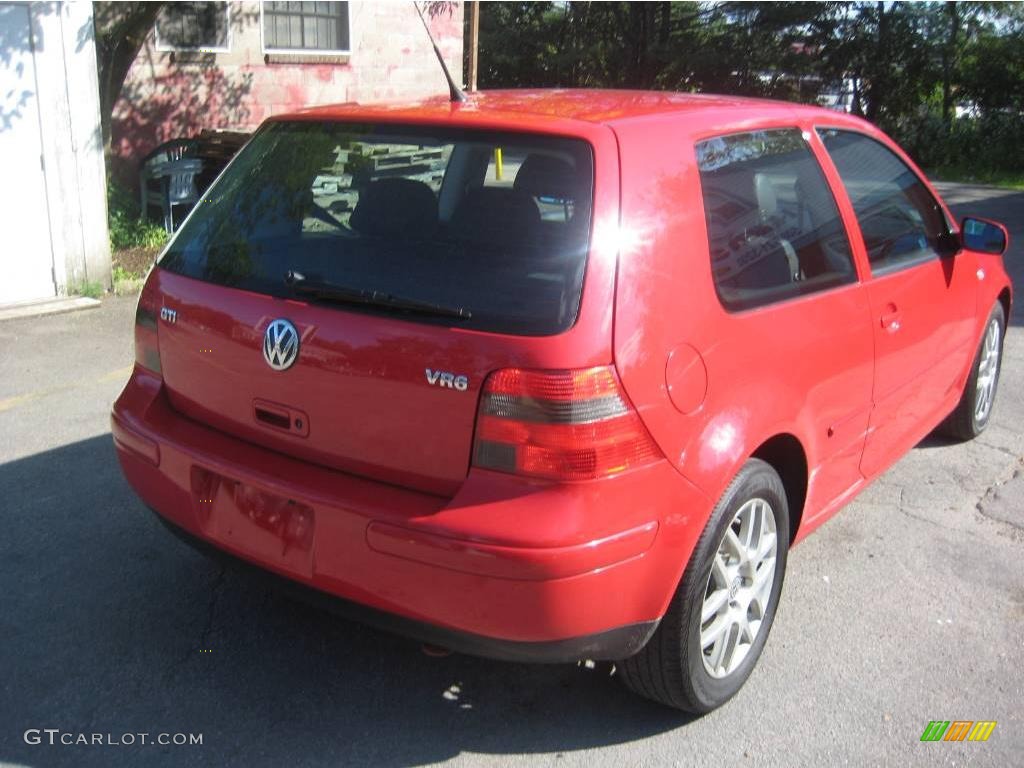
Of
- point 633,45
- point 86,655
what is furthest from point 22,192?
point 633,45

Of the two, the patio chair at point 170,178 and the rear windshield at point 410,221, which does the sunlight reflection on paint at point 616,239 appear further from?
the patio chair at point 170,178

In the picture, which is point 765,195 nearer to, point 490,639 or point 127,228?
point 490,639

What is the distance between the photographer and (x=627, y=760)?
9.61 feet

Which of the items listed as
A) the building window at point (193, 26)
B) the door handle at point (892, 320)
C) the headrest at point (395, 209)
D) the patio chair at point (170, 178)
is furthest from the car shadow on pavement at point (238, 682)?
the building window at point (193, 26)

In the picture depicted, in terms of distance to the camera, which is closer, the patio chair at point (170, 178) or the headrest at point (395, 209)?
the headrest at point (395, 209)

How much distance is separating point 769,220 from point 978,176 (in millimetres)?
20773

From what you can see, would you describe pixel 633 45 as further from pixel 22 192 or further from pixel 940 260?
pixel 940 260

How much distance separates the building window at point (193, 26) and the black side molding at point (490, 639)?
962 cm

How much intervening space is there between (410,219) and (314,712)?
1441 millimetres

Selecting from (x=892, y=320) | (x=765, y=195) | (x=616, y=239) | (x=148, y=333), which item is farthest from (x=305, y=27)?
(x=616, y=239)

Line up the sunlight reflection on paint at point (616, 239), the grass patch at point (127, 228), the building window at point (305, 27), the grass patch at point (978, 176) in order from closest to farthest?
the sunlight reflection on paint at point (616, 239)
the grass patch at point (127, 228)
the building window at point (305, 27)
the grass patch at point (978, 176)

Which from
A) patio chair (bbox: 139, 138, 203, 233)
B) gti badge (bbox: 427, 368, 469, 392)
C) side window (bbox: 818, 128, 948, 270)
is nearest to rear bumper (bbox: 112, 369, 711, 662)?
gti badge (bbox: 427, 368, 469, 392)

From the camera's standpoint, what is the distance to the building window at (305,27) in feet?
39.0
